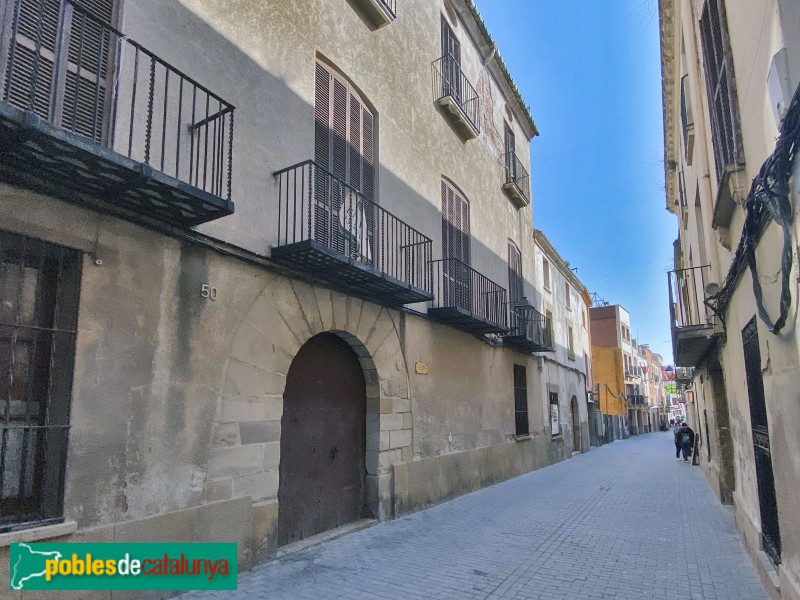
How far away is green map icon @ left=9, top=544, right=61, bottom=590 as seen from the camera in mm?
3418

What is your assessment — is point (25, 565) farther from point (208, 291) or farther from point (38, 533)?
point (208, 291)

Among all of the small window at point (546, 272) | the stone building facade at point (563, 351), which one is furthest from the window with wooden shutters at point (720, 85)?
the small window at point (546, 272)

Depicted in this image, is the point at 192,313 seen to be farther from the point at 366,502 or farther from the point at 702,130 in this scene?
the point at 702,130

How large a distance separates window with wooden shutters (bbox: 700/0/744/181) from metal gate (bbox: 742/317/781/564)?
168 centimetres

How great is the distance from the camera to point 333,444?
707 cm

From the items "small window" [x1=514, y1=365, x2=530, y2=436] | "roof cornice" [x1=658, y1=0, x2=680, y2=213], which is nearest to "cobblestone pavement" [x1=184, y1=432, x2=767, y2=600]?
"small window" [x1=514, y1=365, x2=530, y2=436]

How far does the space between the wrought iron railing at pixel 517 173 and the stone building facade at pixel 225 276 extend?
4296mm

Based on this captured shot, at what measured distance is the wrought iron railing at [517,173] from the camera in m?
14.4

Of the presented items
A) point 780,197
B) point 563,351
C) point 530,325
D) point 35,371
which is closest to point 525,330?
point 530,325

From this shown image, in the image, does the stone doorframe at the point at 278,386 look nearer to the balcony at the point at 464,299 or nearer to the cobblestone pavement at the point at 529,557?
the cobblestone pavement at the point at 529,557

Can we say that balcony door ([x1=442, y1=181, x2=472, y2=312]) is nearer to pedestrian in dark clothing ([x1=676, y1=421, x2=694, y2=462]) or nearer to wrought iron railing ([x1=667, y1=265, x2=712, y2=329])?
wrought iron railing ([x1=667, y1=265, x2=712, y2=329])

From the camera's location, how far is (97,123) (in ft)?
14.3

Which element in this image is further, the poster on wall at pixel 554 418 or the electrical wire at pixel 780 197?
the poster on wall at pixel 554 418

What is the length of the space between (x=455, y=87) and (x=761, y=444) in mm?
8965
